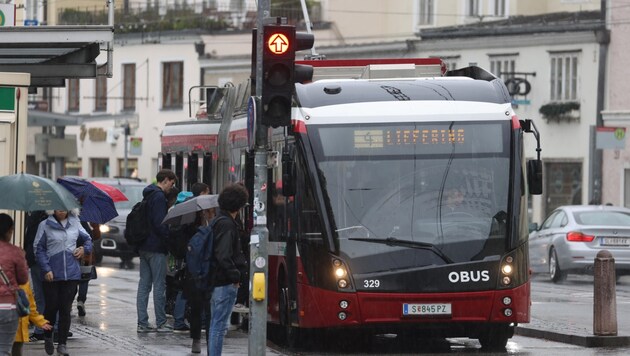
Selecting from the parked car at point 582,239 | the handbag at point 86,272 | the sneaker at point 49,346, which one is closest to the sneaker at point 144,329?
the handbag at point 86,272

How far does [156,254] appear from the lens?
19562 mm

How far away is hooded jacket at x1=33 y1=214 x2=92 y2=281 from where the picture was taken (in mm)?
16531

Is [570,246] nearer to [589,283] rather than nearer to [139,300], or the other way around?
[589,283]

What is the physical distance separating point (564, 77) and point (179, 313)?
3115cm

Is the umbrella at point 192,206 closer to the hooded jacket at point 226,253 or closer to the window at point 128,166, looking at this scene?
the hooded jacket at point 226,253

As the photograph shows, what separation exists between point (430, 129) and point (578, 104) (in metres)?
31.5

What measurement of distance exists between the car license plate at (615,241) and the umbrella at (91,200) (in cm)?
1432

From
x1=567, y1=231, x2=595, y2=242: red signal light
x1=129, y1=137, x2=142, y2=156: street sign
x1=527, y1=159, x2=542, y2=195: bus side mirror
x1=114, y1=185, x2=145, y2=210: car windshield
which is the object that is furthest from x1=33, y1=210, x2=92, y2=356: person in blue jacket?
x1=129, y1=137, x2=142, y2=156: street sign

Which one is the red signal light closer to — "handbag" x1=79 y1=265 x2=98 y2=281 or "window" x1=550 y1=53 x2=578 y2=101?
"handbag" x1=79 y1=265 x2=98 y2=281

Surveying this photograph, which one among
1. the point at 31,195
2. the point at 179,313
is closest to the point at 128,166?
the point at 179,313

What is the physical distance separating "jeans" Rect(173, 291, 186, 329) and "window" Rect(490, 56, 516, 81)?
31.6 metres

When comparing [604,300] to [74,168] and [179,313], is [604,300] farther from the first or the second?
[74,168]

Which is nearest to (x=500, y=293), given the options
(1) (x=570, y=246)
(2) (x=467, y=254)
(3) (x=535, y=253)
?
(2) (x=467, y=254)

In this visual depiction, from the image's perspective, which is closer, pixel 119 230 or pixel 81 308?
pixel 81 308
